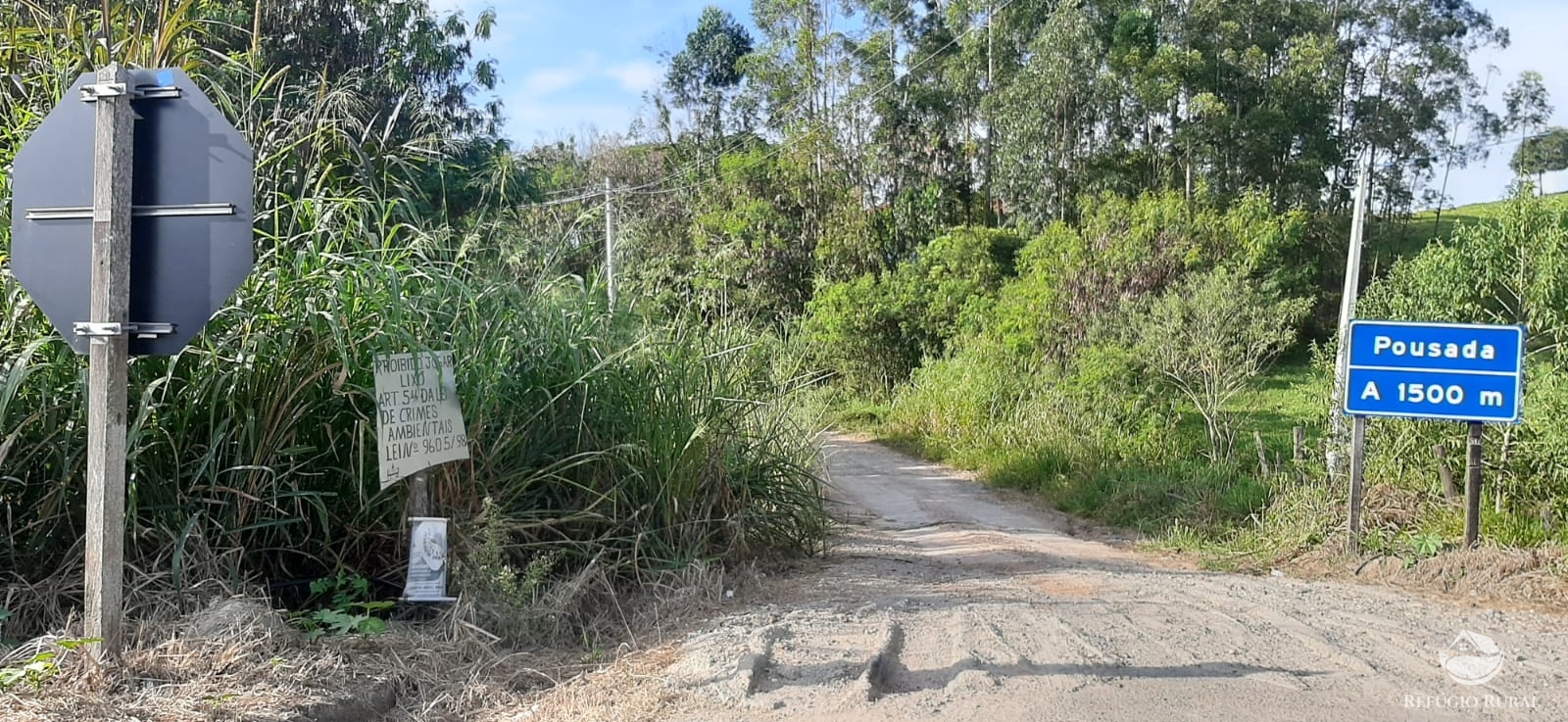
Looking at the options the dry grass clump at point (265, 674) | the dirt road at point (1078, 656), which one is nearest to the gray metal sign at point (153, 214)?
the dry grass clump at point (265, 674)

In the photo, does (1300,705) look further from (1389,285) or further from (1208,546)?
(1389,285)

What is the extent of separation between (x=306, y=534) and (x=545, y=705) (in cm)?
171

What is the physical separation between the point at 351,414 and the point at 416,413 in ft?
1.96

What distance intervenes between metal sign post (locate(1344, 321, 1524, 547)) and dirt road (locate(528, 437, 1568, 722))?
46.6 inches

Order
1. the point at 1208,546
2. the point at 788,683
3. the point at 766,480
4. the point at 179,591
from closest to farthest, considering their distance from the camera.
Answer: the point at 788,683 → the point at 179,591 → the point at 766,480 → the point at 1208,546

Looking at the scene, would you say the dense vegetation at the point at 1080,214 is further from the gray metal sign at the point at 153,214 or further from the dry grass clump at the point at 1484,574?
the gray metal sign at the point at 153,214

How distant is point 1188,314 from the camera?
15406 millimetres

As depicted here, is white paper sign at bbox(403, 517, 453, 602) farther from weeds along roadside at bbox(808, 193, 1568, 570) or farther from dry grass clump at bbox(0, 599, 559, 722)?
weeds along roadside at bbox(808, 193, 1568, 570)

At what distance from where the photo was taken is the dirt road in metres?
4.18

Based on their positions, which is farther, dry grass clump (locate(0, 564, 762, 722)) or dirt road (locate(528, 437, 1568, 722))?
dirt road (locate(528, 437, 1568, 722))

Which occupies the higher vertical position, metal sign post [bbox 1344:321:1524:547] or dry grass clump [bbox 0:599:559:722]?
metal sign post [bbox 1344:321:1524:547]

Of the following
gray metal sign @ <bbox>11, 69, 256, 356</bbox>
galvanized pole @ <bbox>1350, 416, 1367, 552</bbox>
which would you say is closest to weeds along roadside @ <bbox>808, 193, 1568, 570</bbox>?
galvanized pole @ <bbox>1350, 416, 1367, 552</bbox>

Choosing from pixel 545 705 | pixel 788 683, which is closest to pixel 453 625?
pixel 545 705

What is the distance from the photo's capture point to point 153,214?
4160 millimetres
